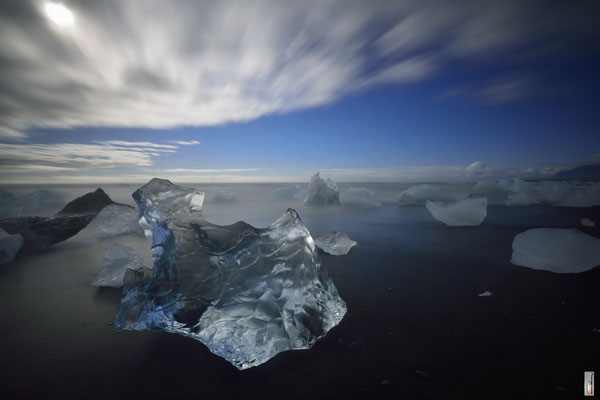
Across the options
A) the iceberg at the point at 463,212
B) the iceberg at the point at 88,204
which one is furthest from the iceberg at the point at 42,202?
the iceberg at the point at 463,212

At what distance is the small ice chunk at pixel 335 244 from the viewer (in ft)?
10.5

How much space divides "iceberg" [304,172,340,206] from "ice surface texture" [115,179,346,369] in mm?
7865

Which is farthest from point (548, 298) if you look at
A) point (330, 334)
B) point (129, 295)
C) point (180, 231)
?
point (129, 295)

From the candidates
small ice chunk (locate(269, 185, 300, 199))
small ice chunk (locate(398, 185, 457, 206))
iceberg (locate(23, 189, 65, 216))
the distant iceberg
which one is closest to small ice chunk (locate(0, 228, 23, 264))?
iceberg (locate(23, 189, 65, 216))

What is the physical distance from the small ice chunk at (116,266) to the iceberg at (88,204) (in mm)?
3331

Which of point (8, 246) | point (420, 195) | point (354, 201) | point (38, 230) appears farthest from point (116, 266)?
point (420, 195)

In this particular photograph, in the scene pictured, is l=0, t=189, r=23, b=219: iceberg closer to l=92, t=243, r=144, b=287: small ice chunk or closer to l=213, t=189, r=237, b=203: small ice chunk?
l=92, t=243, r=144, b=287: small ice chunk

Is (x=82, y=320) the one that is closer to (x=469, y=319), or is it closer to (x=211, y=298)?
(x=211, y=298)

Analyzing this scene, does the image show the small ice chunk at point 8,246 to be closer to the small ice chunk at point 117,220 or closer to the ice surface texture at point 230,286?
the small ice chunk at point 117,220

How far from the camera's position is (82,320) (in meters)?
1.76

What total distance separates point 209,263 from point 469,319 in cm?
175

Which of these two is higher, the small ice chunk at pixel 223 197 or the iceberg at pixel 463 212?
the iceberg at pixel 463 212

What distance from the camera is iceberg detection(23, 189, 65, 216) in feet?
24.3

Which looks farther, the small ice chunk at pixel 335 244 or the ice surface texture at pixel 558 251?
the small ice chunk at pixel 335 244
